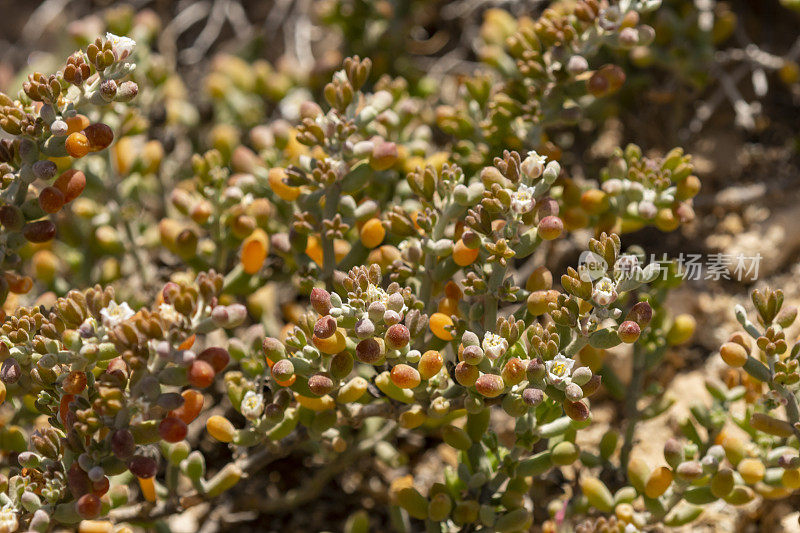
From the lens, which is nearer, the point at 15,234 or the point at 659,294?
the point at 15,234

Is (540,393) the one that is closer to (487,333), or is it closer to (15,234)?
(487,333)

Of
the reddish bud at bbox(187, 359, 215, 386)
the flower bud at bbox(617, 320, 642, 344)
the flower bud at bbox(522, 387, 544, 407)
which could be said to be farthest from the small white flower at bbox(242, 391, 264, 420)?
the flower bud at bbox(617, 320, 642, 344)

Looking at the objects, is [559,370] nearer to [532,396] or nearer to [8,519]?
[532,396]

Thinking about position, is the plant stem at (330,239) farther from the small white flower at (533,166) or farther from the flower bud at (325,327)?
the small white flower at (533,166)

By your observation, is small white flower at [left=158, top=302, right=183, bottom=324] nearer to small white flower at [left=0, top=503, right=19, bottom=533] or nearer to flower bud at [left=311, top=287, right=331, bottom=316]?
flower bud at [left=311, top=287, right=331, bottom=316]

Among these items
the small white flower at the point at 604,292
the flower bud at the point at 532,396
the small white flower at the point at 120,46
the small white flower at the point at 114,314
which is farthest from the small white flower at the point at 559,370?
the small white flower at the point at 120,46

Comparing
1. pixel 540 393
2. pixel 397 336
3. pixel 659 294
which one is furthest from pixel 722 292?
pixel 397 336

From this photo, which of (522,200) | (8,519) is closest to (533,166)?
(522,200)
